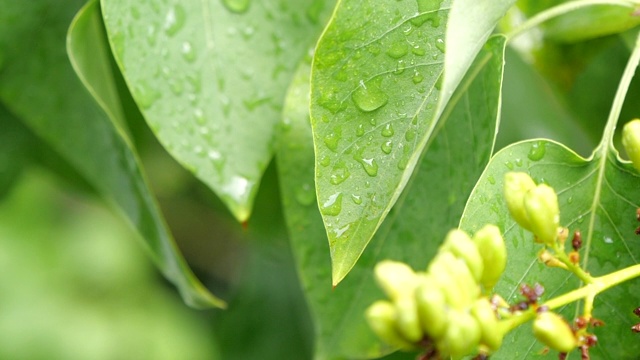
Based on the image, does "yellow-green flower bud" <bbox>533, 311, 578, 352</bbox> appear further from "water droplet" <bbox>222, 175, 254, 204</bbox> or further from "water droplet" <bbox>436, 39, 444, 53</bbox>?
"water droplet" <bbox>222, 175, 254, 204</bbox>

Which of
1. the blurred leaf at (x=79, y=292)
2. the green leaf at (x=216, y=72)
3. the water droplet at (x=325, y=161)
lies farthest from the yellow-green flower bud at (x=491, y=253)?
the blurred leaf at (x=79, y=292)

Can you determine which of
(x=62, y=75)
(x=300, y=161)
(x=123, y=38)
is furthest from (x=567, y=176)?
(x=62, y=75)

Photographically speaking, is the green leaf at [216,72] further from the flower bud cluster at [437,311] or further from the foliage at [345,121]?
the flower bud cluster at [437,311]

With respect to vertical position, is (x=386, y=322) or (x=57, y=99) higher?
(x=386, y=322)

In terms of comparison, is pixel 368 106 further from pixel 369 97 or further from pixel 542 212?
pixel 542 212

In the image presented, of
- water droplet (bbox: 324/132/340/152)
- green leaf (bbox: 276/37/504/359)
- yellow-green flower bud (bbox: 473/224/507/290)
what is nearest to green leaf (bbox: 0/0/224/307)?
green leaf (bbox: 276/37/504/359)

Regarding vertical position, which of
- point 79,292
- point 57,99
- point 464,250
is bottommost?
point 79,292

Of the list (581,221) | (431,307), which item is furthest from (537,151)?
(431,307)
